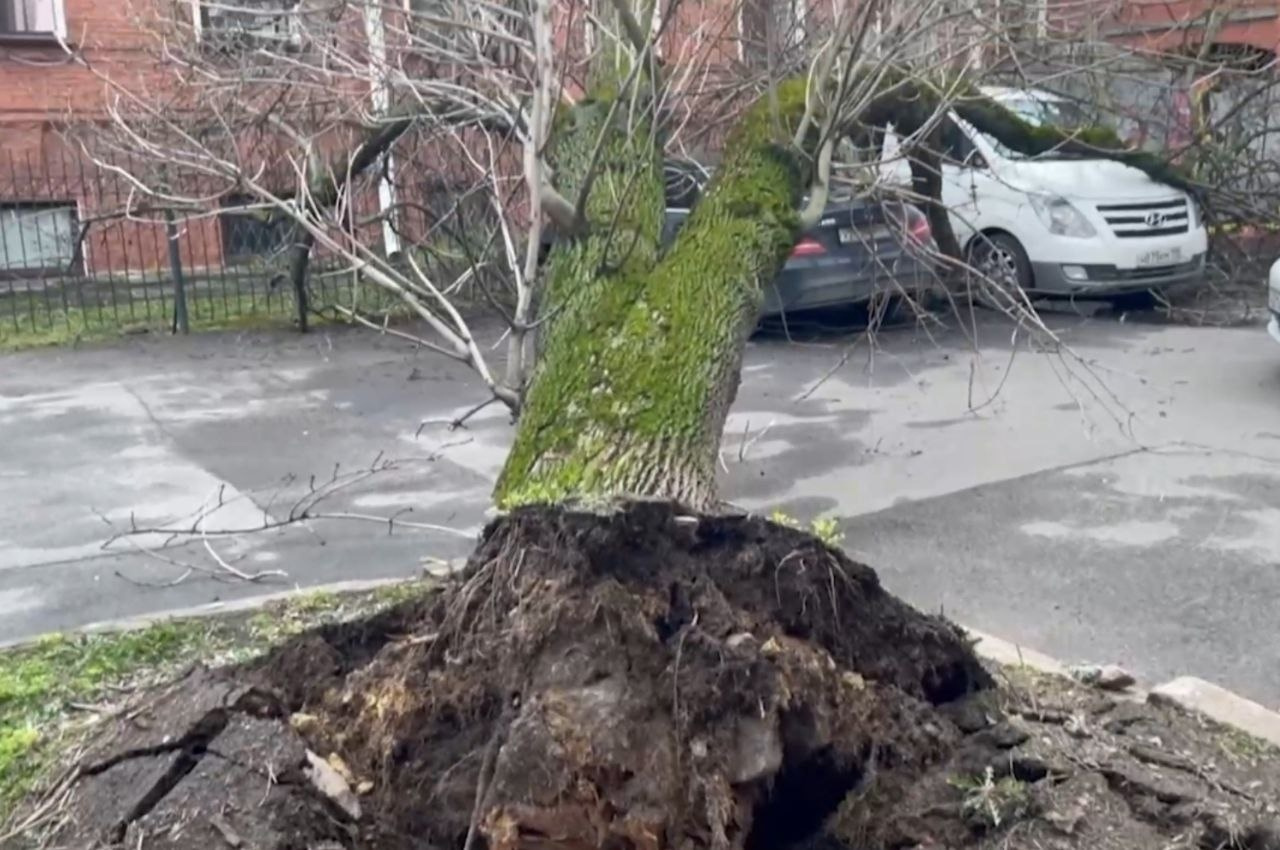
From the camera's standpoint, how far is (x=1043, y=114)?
35.9 feet

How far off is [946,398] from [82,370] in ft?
21.8

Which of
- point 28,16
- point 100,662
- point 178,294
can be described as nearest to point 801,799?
point 100,662

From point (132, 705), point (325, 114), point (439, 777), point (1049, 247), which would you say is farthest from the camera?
point (1049, 247)

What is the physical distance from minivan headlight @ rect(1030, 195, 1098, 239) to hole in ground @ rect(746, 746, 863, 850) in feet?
32.2

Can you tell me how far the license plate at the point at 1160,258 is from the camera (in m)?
12.4

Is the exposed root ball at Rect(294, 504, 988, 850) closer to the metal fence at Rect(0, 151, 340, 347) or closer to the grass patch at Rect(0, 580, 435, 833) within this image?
the grass patch at Rect(0, 580, 435, 833)

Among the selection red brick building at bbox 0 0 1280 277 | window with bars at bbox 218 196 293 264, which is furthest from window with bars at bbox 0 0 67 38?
window with bars at bbox 218 196 293 264

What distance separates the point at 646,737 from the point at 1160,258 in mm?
10706

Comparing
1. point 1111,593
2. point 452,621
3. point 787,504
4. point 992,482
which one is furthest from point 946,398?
point 452,621

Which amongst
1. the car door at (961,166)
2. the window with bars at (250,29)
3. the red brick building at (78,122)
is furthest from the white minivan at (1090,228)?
the window with bars at (250,29)

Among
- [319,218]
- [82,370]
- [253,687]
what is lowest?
[82,370]

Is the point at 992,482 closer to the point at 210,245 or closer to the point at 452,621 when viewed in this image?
the point at 452,621

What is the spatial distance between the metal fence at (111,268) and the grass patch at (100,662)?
26.9 feet

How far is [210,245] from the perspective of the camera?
47.2 ft
